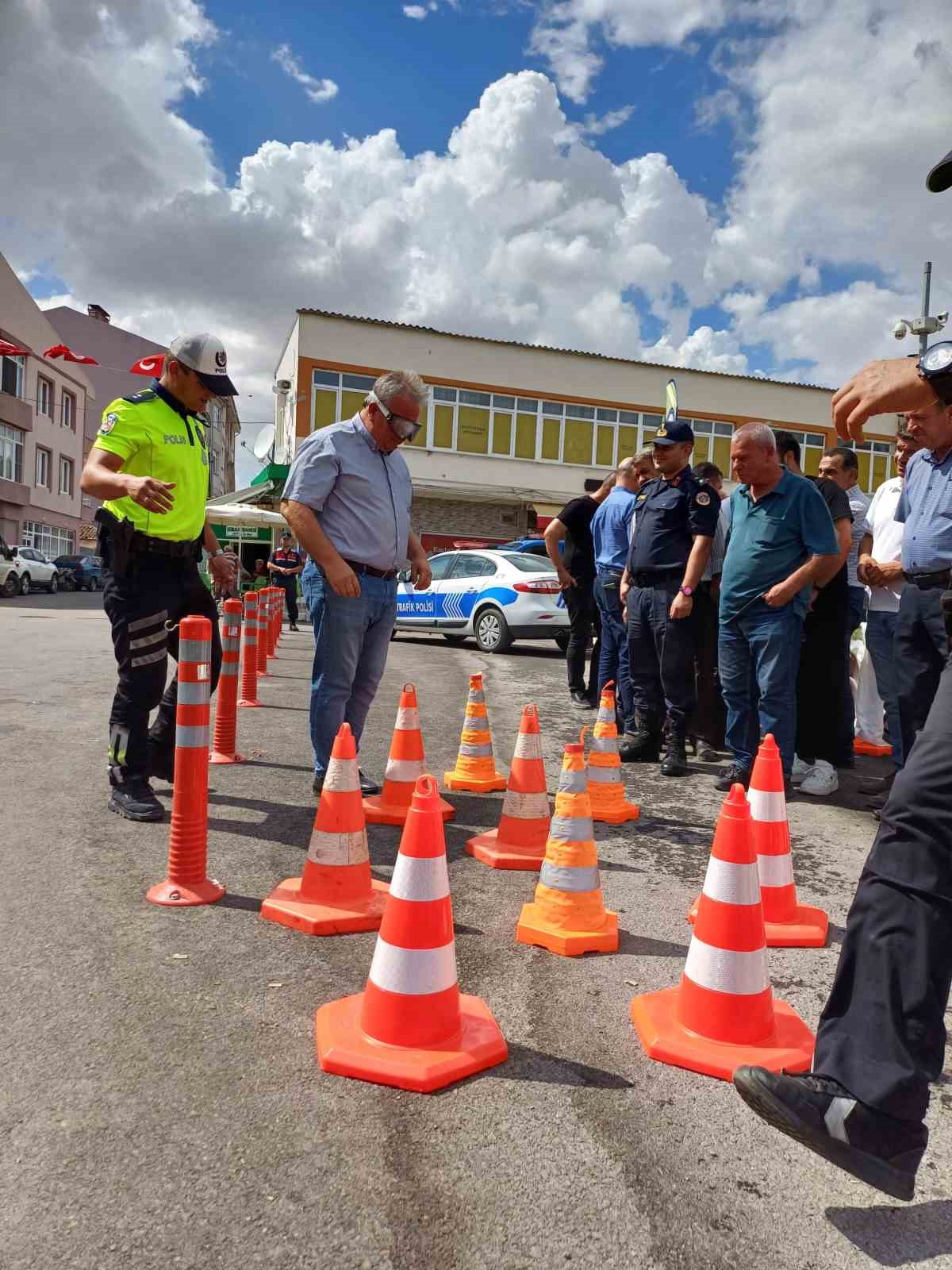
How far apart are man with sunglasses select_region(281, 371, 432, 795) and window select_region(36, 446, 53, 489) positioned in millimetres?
47841

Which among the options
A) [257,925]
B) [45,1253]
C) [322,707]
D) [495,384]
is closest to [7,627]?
[322,707]

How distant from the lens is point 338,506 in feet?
15.2

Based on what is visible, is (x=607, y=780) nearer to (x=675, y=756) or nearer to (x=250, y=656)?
(x=675, y=756)

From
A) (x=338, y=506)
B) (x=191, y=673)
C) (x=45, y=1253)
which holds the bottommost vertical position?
(x=45, y=1253)

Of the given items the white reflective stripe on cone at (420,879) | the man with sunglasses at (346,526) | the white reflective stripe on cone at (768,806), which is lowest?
the white reflective stripe on cone at (420,879)

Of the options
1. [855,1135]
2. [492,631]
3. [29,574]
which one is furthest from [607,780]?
[29,574]

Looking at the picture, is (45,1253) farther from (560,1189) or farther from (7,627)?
(7,627)

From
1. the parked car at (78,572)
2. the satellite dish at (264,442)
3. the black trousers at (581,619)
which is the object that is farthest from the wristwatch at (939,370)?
the parked car at (78,572)

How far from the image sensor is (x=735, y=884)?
99.3 inches

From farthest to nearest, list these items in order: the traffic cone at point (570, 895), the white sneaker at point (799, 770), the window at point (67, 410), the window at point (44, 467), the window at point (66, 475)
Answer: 1. the window at point (66, 475)
2. the window at point (67, 410)
3. the window at point (44, 467)
4. the white sneaker at point (799, 770)
5. the traffic cone at point (570, 895)

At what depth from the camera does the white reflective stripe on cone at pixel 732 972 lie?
8.11ft

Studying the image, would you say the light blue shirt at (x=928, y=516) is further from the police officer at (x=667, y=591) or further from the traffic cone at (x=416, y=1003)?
the traffic cone at (x=416, y=1003)

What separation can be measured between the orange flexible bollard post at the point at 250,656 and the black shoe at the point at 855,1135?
665 centimetres

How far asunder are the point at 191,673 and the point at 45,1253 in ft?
6.98
